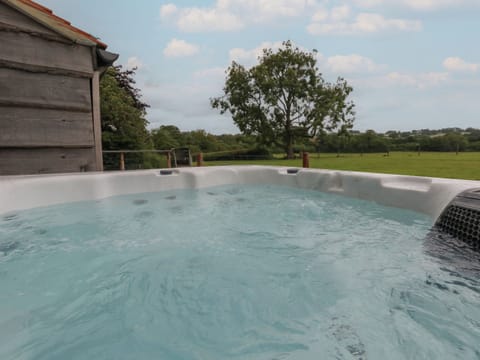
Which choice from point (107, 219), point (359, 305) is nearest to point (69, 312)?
point (359, 305)

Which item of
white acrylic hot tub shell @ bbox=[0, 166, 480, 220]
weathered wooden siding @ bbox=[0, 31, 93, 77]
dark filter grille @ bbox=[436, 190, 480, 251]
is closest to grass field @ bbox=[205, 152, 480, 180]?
white acrylic hot tub shell @ bbox=[0, 166, 480, 220]

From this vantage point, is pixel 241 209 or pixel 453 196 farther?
pixel 241 209

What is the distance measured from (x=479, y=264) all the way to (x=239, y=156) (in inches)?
627

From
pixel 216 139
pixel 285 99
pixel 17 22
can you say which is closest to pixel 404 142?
pixel 285 99

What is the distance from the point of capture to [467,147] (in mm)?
18703

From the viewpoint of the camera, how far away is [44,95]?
128 inches

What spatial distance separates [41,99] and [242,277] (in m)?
3.37

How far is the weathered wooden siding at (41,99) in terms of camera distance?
120 inches

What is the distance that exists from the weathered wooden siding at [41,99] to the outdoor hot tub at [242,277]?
0.82 m

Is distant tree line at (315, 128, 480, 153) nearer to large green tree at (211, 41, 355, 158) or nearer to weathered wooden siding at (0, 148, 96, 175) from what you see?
large green tree at (211, 41, 355, 158)

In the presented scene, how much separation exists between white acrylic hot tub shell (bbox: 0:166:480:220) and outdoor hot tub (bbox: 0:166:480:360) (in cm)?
2

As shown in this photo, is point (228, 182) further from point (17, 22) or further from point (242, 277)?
point (17, 22)

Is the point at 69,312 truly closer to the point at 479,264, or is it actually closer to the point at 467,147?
the point at 479,264

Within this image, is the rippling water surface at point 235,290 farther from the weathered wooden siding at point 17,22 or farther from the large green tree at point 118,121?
the large green tree at point 118,121
